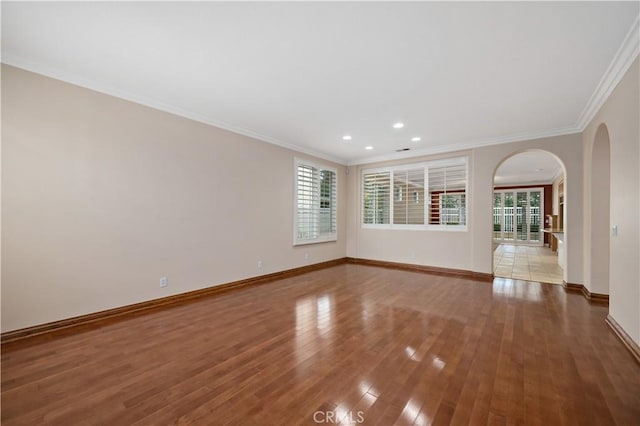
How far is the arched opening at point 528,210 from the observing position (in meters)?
8.55

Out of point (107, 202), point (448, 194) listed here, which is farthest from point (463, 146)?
point (107, 202)

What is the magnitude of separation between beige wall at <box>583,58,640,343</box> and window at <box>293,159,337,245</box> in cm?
466

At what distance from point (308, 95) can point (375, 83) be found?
0.83 metres

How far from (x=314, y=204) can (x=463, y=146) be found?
3.32m

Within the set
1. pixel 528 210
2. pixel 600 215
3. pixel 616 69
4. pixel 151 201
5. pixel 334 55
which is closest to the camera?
pixel 334 55

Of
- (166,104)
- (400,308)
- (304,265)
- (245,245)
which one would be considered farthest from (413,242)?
(166,104)

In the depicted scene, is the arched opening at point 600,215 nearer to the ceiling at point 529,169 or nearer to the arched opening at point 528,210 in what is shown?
the ceiling at point 529,169

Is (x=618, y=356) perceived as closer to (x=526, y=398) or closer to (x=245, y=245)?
(x=526, y=398)

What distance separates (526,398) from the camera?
183 centimetres

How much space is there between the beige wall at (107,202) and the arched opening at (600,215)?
5319 mm

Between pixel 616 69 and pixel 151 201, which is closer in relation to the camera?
pixel 616 69

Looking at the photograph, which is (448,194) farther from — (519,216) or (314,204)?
(519,216)

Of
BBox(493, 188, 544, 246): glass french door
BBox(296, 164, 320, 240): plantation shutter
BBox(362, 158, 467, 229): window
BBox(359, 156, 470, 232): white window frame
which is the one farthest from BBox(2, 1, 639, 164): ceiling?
BBox(493, 188, 544, 246): glass french door

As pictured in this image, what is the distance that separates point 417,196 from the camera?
248 inches
